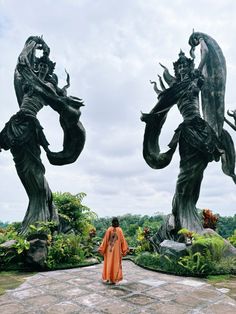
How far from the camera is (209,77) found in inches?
358

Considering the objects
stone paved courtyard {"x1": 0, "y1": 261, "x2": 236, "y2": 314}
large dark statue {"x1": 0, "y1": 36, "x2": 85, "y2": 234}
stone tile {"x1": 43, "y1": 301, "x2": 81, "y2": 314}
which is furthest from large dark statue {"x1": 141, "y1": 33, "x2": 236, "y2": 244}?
stone tile {"x1": 43, "y1": 301, "x2": 81, "y2": 314}

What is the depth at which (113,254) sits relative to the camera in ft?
19.2

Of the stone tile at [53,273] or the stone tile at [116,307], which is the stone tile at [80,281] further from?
the stone tile at [116,307]

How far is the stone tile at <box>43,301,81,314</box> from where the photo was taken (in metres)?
4.20

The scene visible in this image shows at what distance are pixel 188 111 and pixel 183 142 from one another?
2.73ft

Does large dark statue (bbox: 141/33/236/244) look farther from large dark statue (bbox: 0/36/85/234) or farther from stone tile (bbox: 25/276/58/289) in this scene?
stone tile (bbox: 25/276/58/289)

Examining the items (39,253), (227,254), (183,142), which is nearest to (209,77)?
(183,142)

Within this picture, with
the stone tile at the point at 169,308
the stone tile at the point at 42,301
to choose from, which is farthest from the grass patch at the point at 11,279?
the stone tile at the point at 169,308

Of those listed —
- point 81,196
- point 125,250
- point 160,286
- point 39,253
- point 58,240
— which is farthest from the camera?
point 81,196

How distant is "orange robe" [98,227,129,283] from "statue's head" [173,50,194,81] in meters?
5.08

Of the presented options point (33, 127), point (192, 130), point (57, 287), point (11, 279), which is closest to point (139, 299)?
point (57, 287)

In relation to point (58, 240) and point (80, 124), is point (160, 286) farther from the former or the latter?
point (80, 124)

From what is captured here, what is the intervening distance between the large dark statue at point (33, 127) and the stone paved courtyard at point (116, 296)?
268 cm

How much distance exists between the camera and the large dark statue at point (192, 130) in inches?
336
